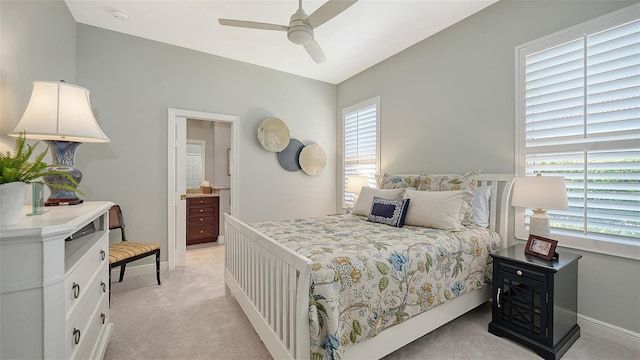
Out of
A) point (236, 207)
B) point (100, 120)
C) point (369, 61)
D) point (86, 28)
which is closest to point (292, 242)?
point (236, 207)

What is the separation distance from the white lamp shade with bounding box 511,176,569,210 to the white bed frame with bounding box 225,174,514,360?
40 cm

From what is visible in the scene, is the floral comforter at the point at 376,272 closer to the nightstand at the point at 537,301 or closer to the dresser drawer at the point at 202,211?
the nightstand at the point at 537,301

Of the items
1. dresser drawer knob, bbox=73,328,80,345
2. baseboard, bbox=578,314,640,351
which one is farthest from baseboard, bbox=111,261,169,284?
baseboard, bbox=578,314,640,351

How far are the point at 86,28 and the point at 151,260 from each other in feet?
9.22

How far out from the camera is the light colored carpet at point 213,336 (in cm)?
182

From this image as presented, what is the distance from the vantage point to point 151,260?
133 inches

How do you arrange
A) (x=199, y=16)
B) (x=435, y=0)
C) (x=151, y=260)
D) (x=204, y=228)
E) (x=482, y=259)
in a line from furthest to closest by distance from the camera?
(x=204, y=228), (x=151, y=260), (x=199, y=16), (x=435, y=0), (x=482, y=259)

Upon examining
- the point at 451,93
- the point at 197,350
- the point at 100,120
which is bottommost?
the point at 197,350

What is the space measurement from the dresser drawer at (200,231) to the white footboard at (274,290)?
9.06 ft

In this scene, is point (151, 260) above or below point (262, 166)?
below

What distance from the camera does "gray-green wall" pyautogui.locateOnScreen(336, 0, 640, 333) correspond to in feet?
6.54

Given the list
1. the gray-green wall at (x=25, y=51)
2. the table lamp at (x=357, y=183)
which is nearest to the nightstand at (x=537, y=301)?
the table lamp at (x=357, y=183)

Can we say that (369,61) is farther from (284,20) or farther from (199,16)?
(199,16)

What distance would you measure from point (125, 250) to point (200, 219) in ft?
6.95
